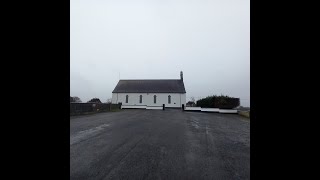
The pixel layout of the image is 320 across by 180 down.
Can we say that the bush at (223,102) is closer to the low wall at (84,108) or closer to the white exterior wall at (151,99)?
the white exterior wall at (151,99)

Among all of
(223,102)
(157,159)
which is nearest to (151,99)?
(223,102)

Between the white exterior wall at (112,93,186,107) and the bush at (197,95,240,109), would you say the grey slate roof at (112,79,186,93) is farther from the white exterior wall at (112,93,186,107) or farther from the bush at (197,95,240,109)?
the bush at (197,95,240,109)

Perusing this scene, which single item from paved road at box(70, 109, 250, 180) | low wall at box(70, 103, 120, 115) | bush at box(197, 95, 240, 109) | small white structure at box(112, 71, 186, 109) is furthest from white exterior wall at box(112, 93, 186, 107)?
paved road at box(70, 109, 250, 180)

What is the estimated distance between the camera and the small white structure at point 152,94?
4697cm

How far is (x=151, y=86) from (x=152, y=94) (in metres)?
2.66

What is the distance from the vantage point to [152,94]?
159ft

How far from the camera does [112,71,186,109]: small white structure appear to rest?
46972mm

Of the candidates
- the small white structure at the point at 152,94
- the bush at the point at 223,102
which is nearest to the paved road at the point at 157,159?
the bush at the point at 223,102

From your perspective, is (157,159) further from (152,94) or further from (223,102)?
(152,94)
